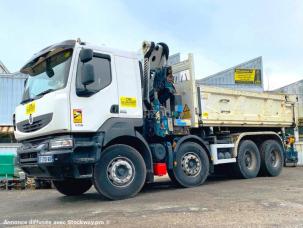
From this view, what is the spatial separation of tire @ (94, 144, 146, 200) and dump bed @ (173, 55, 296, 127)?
7.27 ft

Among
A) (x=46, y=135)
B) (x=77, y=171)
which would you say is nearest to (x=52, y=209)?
(x=77, y=171)

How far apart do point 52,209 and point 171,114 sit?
331cm

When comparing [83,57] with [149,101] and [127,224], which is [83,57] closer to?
[149,101]

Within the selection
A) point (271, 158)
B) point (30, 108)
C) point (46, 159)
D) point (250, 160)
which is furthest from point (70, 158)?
point (271, 158)

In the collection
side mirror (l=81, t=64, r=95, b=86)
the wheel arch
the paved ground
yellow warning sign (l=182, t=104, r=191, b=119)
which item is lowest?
the paved ground

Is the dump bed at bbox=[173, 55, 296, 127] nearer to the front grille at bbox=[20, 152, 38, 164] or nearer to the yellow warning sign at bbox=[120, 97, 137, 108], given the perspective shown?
the yellow warning sign at bbox=[120, 97, 137, 108]

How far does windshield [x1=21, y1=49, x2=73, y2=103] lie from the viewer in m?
6.76

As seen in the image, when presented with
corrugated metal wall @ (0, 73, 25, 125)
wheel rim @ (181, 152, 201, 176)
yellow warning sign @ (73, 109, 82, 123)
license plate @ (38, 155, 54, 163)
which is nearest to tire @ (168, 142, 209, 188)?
wheel rim @ (181, 152, 201, 176)

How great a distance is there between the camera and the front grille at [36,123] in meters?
6.50

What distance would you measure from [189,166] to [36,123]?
352 centimetres

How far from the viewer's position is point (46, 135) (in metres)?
6.70

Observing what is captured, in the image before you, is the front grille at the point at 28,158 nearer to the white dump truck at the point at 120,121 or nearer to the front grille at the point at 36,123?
the white dump truck at the point at 120,121

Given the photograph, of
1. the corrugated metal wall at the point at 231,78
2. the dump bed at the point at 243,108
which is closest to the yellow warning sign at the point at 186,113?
the dump bed at the point at 243,108

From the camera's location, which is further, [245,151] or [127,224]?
[245,151]
